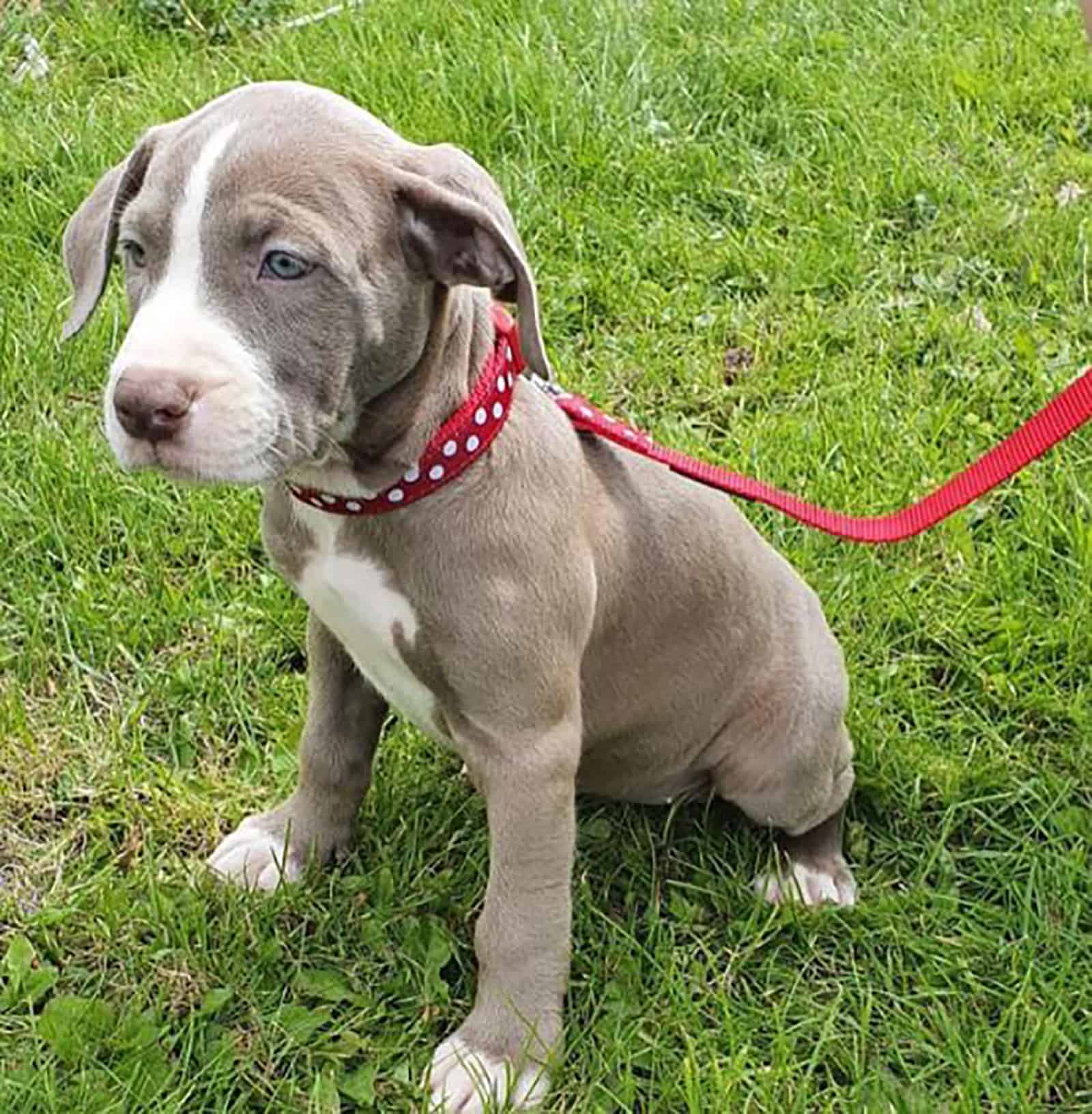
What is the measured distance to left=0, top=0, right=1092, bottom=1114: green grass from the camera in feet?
9.49

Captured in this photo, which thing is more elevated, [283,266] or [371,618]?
[283,266]

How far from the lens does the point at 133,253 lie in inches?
93.0

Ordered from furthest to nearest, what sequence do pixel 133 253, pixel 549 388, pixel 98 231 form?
pixel 549 388, pixel 98 231, pixel 133 253

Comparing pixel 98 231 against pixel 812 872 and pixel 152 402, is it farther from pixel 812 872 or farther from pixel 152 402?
pixel 812 872

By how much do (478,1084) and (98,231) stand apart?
1379 mm

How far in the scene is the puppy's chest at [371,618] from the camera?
263 centimetres

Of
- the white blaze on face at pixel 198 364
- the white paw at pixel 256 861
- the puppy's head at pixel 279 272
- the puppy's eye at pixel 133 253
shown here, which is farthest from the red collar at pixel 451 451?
the white paw at pixel 256 861

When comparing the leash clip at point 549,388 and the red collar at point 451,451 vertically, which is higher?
the red collar at point 451,451

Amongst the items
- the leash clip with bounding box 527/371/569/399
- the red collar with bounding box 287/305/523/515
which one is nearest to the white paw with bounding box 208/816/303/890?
the red collar with bounding box 287/305/523/515

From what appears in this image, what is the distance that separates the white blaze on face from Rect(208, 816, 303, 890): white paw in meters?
1.03

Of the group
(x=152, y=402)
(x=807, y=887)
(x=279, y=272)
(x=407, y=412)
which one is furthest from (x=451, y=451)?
(x=807, y=887)

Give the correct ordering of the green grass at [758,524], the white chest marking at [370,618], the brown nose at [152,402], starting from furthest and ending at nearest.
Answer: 1. the green grass at [758,524]
2. the white chest marking at [370,618]
3. the brown nose at [152,402]

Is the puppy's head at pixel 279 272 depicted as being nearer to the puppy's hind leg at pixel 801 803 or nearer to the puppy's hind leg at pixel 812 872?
the puppy's hind leg at pixel 801 803

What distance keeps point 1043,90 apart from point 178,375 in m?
3.90
